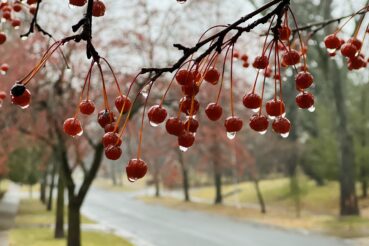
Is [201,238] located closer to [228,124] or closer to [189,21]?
[189,21]

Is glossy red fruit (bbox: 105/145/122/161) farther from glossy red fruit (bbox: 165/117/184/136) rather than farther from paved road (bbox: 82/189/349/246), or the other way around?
paved road (bbox: 82/189/349/246)

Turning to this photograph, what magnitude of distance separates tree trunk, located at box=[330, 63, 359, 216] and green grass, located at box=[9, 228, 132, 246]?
10.8m

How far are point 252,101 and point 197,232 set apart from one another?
1818cm

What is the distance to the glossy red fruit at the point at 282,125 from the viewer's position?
1823 millimetres

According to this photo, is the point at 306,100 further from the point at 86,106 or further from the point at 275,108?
the point at 86,106

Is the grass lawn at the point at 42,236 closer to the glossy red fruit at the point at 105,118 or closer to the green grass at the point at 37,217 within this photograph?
the green grass at the point at 37,217

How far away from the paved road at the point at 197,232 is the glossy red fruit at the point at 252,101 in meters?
14.8

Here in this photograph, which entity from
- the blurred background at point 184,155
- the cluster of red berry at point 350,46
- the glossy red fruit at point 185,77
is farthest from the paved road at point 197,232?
the glossy red fruit at point 185,77

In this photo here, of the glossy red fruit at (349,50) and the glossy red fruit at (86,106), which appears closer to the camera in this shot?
the glossy red fruit at (86,106)

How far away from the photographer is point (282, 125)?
6.03 feet

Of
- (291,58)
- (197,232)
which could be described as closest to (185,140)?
(291,58)

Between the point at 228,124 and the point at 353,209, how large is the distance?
21.1 m

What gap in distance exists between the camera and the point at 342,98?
2191cm

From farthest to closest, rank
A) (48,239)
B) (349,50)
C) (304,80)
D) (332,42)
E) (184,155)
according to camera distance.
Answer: (184,155) < (48,239) < (332,42) < (349,50) < (304,80)
